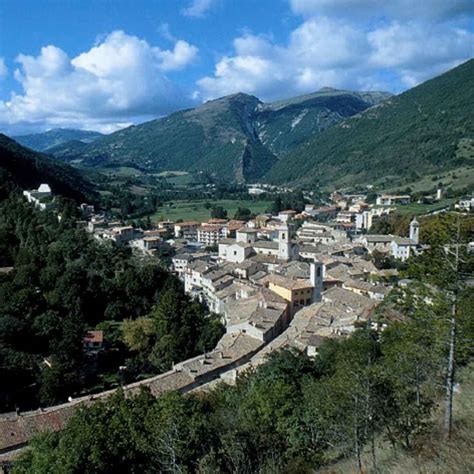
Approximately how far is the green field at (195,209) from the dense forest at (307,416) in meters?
59.8

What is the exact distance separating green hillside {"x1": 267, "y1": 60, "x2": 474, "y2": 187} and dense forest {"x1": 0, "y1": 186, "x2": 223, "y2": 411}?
7105 cm

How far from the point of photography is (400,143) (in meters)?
118

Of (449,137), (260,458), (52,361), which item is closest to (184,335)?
(52,361)

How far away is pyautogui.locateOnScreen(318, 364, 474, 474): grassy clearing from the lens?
21.3 ft

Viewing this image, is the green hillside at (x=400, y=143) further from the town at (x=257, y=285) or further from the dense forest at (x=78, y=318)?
the dense forest at (x=78, y=318)

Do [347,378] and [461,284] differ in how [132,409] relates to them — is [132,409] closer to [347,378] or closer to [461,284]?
[347,378]

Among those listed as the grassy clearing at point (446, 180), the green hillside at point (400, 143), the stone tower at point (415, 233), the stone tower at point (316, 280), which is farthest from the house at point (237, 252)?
the green hillside at point (400, 143)

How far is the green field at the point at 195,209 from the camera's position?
7800 centimetres

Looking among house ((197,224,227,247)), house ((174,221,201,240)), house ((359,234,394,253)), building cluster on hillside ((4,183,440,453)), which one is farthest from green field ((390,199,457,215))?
house ((174,221,201,240))

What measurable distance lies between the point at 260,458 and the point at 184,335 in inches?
600

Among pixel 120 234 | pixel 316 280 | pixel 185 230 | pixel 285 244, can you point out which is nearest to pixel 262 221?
pixel 185 230

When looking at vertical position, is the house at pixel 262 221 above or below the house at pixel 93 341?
above

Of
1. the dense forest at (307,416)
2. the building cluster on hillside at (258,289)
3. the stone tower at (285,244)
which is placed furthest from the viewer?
the stone tower at (285,244)

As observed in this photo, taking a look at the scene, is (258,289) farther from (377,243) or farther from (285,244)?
(377,243)
